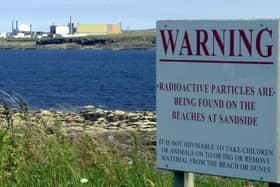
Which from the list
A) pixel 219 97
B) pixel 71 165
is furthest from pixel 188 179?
pixel 71 165

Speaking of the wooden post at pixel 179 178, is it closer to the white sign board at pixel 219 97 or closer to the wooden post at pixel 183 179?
the wooden post at pixel 183 179

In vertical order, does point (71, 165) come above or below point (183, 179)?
below

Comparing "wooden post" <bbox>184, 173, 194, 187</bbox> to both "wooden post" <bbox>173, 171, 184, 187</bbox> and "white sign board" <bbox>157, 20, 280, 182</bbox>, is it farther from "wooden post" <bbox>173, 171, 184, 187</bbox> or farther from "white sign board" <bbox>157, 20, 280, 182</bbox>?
"white sign board" <bbox>157, 20, 280, 182</bbox>

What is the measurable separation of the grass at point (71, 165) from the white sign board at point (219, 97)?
4.41 ft

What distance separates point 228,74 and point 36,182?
2.65 m

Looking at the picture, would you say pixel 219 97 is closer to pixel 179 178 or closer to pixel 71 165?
pixel 179 178

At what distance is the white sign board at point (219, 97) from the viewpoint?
4.69 metres

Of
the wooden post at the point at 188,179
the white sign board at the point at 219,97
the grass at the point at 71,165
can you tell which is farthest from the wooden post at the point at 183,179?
the grass at the point at 71,165

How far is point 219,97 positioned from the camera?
191 inches

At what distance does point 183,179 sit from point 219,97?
2.40ft

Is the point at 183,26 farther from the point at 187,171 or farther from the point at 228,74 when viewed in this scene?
the point at 187,171

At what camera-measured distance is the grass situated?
21.8 ft

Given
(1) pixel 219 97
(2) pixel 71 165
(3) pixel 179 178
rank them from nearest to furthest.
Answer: (1) pixel 219 97, (3) pixel 179 178, (2) pixel 71 165

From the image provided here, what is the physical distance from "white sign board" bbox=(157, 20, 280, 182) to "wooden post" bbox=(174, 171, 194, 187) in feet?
0.46
